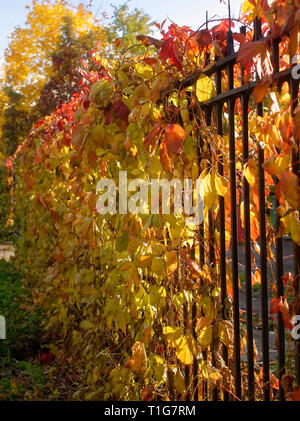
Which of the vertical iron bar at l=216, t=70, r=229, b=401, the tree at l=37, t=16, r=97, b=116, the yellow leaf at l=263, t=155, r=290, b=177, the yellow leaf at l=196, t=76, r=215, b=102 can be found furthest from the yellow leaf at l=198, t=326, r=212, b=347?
the tree at l=37, t=16, r=97, b=116

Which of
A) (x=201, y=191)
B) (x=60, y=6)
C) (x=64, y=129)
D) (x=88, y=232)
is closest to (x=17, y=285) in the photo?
(x=64, y=129)

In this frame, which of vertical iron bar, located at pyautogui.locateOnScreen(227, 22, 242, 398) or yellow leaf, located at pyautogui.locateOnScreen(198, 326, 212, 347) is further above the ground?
vertical iron bar, located at pyautogui.locateOnScreen(227, 22, 242, 398)

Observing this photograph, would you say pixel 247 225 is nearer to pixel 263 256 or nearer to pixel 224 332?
pixel 263 256

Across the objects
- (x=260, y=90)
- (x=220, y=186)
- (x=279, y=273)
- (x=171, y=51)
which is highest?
(x=171, y=51)

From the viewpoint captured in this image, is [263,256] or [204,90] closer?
[263,256]

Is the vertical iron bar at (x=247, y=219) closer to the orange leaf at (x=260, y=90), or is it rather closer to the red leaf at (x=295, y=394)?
the orange leaf at (x=260, y=90)

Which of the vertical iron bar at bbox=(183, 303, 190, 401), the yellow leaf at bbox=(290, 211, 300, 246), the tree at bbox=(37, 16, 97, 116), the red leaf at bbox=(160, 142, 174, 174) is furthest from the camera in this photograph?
the tree at bbox=(37, 16, 97, 116)

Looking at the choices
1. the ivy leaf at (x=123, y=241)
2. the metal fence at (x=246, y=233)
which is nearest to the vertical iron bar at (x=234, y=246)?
the metal fence at (x=246, y=233)

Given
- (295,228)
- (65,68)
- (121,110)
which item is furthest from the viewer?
(65,68)

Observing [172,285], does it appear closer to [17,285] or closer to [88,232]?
[88,232]

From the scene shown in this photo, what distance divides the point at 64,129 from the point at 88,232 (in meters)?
1.24

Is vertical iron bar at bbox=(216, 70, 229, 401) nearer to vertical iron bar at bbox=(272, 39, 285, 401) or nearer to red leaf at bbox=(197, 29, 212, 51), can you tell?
red leaf at bbox=(197, 29, 212, 51)

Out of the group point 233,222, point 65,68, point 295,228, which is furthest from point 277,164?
point 65,68
